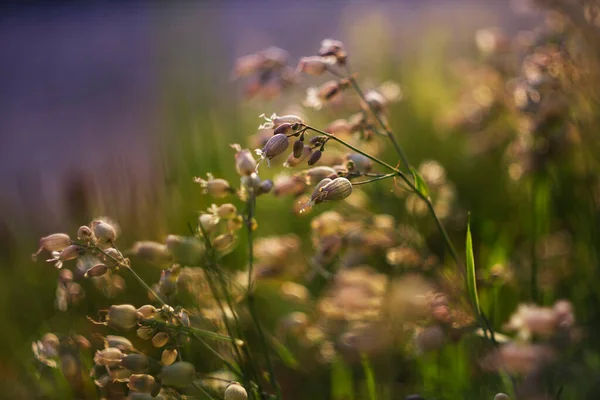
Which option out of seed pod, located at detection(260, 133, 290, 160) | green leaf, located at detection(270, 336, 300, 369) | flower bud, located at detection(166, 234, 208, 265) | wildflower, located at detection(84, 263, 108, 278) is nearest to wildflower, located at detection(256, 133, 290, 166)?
seed pod, located at detection(260, 133, 290, 160)

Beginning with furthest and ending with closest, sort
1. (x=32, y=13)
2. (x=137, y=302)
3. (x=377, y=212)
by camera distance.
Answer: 1. (x=32, y=13)
2. (x=377, y=212)
3. (x=137, y=302)

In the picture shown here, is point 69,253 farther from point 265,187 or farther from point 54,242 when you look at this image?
point 265,187

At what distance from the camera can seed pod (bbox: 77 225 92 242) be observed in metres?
0.87

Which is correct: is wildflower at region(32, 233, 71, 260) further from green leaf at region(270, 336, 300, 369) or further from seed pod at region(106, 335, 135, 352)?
green leaf at region(270, 336, 300, 369)

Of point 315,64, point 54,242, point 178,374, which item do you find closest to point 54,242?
point 54,242

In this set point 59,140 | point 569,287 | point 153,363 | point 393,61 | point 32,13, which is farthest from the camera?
point 32,13

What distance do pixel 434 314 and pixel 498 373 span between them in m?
0.11

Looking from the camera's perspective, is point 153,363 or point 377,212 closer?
point 153,363

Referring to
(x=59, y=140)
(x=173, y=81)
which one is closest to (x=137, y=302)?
(x=173, y=81)

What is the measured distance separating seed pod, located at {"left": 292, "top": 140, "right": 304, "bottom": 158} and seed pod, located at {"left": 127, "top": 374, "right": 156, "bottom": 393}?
32 cm

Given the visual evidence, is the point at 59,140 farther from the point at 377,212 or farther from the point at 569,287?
the point at 569,287

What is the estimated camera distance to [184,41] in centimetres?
289

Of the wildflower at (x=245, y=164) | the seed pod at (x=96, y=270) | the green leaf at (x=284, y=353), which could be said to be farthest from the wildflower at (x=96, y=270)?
the green leaf at (x=284, y=353)

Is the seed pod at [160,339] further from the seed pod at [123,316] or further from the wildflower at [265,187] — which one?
the wildflower at [265,187]
